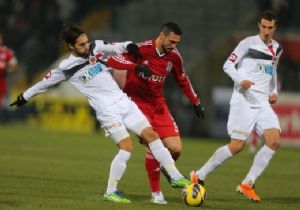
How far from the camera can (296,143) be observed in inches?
850

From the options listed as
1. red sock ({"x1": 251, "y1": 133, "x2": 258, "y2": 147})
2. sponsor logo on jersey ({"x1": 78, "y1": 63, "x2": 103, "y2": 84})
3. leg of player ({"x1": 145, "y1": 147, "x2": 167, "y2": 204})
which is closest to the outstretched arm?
sponsor logo on jersey ({"x1": 78, "y1": 63, "x2": 103, "y2": 84})

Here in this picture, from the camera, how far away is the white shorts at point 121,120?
9.38m

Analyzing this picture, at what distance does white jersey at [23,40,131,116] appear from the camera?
31.0 feet

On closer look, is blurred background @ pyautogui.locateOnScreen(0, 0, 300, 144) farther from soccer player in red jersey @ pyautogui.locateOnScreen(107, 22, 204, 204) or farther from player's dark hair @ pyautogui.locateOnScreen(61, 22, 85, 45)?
player's dark hair @ pyautogui.locateOnScreen(61, 22, 85, 45)

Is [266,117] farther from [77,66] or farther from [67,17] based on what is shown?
[67,17]

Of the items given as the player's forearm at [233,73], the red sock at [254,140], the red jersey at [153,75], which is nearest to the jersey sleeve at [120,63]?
the red jersey at [153,75]

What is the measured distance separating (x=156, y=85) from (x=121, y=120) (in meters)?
0.75

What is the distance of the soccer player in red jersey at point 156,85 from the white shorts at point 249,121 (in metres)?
0.70

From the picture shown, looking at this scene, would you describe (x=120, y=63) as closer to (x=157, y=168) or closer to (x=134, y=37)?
(x=157, y=168)

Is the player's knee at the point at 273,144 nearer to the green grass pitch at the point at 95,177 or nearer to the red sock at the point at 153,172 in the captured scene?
the green grass pitch at the point at 95,177

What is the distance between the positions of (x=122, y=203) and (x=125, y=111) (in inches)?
40.3

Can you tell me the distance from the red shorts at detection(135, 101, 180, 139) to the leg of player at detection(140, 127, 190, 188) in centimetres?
51

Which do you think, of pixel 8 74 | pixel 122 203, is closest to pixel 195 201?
pixel 122 203

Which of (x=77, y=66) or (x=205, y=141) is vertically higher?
(x=77, y=66)
